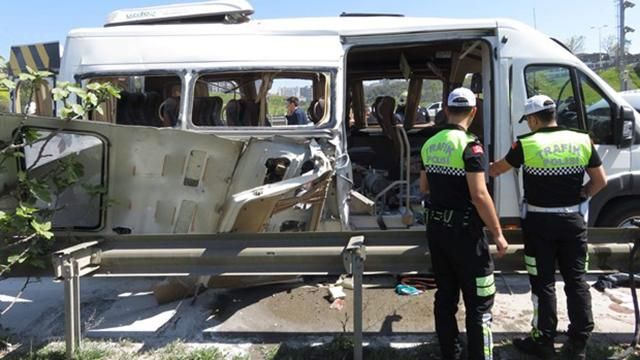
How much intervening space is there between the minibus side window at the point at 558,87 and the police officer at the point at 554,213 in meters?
1.70

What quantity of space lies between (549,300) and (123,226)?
3393 millimetres

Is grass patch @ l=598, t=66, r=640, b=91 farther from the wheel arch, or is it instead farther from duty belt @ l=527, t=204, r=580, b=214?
duty belt @ l=527, t=204, r=580, b=214

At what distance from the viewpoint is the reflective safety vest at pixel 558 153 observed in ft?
12.2

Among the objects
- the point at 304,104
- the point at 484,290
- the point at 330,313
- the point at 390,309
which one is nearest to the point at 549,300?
the point at 484,290

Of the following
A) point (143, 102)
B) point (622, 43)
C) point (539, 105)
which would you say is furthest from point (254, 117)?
point (622, 43)

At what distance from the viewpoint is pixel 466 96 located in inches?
141

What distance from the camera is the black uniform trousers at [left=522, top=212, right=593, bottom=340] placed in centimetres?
373

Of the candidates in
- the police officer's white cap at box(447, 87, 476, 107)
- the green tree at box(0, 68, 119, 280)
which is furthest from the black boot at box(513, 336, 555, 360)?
the green tree at box(0, 68, 119, 280)

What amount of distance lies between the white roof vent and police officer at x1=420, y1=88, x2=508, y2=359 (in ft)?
9.52

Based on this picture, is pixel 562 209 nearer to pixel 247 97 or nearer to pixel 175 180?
pixel 175 180

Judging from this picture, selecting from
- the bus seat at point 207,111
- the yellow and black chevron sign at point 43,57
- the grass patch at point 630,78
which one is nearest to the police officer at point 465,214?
the bus seat at point 207,111

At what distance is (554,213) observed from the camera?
3.74 metres

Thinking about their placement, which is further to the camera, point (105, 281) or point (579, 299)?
point (105, 281)

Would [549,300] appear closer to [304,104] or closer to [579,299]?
[579,299]
